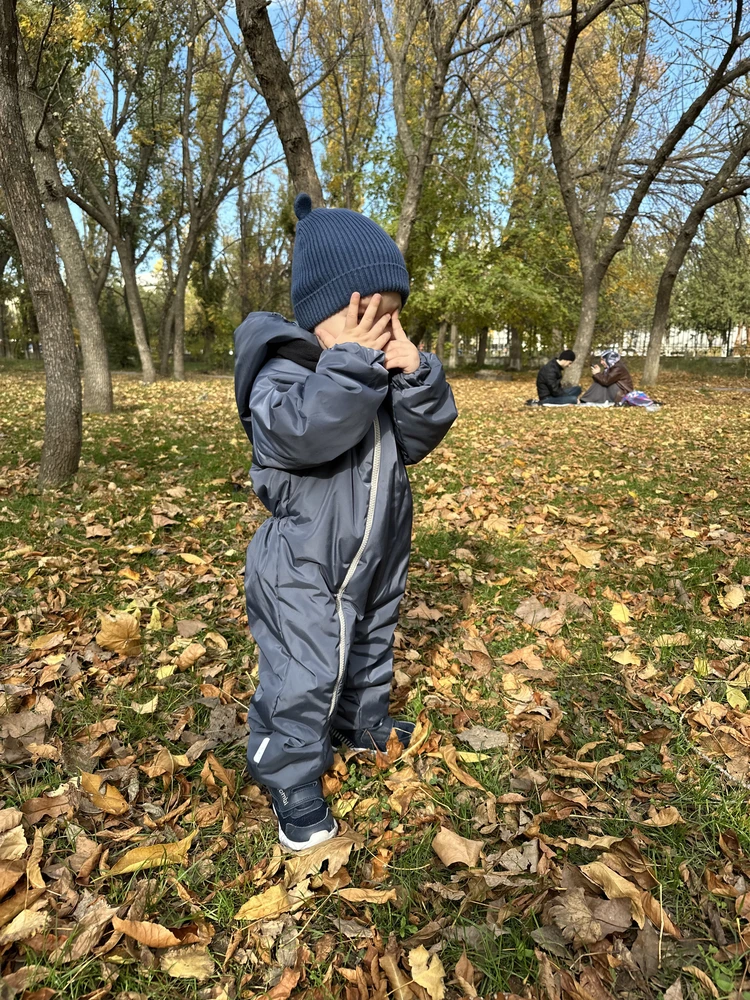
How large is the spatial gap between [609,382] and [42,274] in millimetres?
11005

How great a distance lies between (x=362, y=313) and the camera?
1.79 m

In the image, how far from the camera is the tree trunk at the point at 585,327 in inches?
572

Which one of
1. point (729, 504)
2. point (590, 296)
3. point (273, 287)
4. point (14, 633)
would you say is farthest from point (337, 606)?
point (273, 287)

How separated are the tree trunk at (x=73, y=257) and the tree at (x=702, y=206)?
1305cm

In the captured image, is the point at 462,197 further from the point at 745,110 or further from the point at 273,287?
the point at 273,287

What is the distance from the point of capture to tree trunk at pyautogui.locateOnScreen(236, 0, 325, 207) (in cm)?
559

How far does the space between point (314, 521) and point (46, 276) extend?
458cm

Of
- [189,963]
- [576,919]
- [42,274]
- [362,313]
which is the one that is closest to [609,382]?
[42,274]

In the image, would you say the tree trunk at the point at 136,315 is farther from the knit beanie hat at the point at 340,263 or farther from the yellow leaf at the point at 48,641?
the knit beanie hat at the point at 340,263

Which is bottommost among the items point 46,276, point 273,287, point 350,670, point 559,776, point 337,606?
point 559,776

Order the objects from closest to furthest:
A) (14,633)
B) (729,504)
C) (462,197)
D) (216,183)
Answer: (14,633) → (729,504) → (216,183) → (462,197)

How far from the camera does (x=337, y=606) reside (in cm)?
179

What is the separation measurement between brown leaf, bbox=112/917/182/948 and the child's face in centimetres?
168

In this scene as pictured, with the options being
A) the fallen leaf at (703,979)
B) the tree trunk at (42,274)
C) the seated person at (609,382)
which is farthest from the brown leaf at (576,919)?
the seated person at (609,382)
